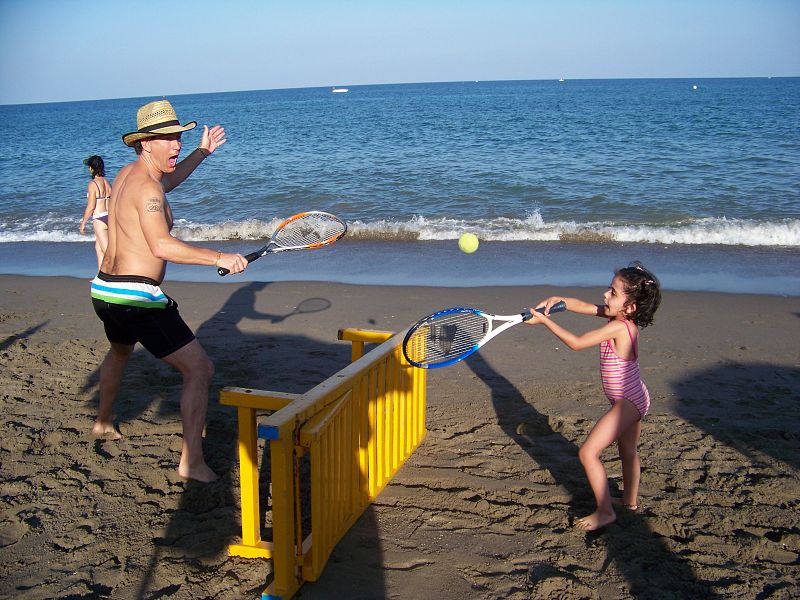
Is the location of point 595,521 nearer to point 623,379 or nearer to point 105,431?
point 623,379

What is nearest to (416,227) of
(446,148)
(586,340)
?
(586,340)

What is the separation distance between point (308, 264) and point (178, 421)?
596 centimetres

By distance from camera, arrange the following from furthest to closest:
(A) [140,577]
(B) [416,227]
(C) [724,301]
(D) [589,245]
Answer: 1. (B) [416,227]
2. (D) [589,245]
3. (C) [724,301]
4. (A) [140,577]

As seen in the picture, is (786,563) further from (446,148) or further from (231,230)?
(446,148)

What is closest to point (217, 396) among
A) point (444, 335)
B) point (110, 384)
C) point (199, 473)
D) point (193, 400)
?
point (110, 384)

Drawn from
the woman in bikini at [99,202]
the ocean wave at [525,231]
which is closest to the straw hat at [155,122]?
the woman in bikini at [99,202]

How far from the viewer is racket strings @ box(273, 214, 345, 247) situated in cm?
504

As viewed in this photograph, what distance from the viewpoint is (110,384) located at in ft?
15.8

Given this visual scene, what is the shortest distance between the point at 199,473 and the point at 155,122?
205 centimetres

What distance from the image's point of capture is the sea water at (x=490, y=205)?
10883mm

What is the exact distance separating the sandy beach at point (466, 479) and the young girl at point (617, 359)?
31cm

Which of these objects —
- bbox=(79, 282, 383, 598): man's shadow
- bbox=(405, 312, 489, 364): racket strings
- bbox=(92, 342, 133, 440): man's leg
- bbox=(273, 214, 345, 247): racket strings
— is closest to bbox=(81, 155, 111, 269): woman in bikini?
bbox=(79, 282, 383, 598): man's shadow

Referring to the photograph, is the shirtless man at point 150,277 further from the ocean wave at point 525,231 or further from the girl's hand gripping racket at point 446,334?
the ocean wave at point 525,231

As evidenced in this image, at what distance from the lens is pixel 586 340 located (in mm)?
3773
